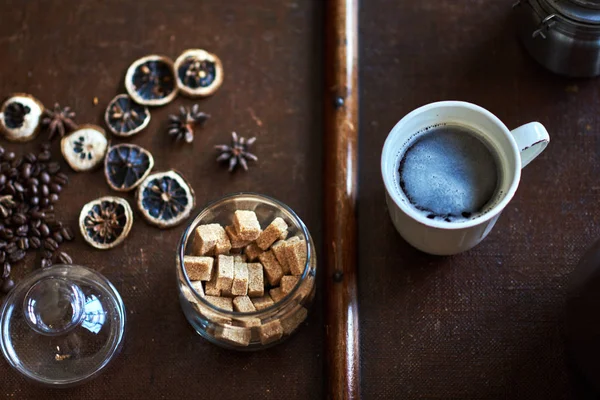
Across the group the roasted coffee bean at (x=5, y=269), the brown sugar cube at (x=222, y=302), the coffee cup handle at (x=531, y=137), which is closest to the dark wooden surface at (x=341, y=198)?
the brown sugar cube at (x=222, y=302)

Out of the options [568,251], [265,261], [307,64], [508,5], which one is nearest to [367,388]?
[265,261]

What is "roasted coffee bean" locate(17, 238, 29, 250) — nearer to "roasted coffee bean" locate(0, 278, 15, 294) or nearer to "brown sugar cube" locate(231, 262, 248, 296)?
"roasted coffee bean" locate(0, 278, 15, 294)

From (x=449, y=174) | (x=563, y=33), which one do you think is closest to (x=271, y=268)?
(x=449, y=174)

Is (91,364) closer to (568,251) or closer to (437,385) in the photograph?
(437,385)

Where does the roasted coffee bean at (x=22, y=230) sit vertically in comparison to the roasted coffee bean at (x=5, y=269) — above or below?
above

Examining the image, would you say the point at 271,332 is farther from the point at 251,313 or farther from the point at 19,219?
the point at 19,219

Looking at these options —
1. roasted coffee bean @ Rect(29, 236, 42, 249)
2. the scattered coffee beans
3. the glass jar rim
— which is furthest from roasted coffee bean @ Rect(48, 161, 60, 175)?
the glass jar rim

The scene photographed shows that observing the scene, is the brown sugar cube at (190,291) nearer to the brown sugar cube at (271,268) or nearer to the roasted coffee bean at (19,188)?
the brown sugar cube at (271,268)
